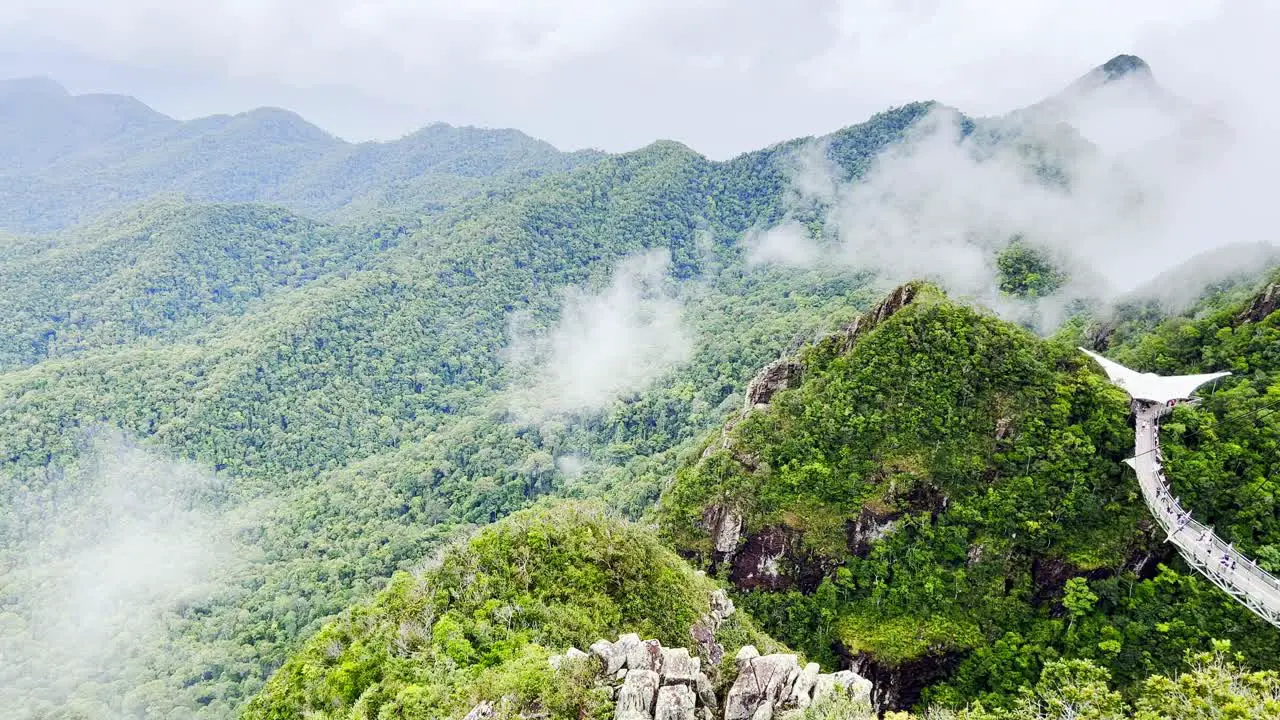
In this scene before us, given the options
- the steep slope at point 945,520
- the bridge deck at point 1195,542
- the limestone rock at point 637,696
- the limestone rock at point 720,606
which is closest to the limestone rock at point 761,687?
the limestone rock at point 637,696

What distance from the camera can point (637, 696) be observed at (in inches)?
1018

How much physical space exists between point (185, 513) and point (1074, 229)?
175036mm

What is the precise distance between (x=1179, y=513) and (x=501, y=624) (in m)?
42.0

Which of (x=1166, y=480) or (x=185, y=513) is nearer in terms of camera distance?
(x=1166, y=480)

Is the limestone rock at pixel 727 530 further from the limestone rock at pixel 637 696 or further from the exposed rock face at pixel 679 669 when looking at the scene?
the limestone rock at pixel 637 696

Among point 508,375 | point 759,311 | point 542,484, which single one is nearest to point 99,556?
point 542,484

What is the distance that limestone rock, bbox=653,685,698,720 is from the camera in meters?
25.8

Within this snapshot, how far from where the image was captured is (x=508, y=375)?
183875 mm

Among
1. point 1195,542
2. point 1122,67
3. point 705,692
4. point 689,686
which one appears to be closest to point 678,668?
point 689,686

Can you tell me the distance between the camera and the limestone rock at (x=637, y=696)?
25.3 metres

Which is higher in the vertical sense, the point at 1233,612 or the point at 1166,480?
the point at 1166,480

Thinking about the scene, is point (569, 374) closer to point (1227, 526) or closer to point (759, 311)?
point (759, 311)

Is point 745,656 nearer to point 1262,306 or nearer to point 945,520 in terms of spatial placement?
point 945,520

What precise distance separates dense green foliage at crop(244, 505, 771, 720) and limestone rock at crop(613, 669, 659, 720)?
85 centimetres
